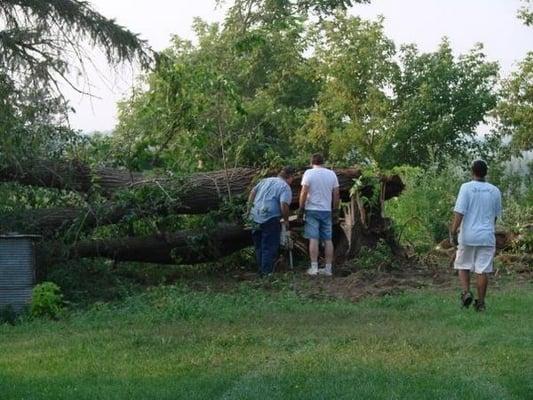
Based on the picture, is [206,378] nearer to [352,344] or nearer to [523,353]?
[352,344]

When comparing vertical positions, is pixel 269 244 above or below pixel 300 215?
below

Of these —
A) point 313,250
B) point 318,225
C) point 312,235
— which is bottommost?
point 313,250

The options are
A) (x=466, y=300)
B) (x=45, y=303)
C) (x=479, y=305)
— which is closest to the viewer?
(x=479, y=305)

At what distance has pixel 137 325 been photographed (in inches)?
450

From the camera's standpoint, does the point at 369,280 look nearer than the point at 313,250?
Yes

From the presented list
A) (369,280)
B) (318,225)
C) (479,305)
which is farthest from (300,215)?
(479,305)

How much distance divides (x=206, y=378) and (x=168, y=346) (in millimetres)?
1687

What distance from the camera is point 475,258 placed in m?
12.2

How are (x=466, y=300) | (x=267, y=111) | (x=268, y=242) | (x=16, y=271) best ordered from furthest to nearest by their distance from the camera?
(x=267, y=111) < (x=268, y=242) < (x=16, y=271) < (x=466, y=300)

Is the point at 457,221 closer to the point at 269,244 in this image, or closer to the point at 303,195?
the point at 303,195

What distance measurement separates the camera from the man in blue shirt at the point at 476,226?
12094mm

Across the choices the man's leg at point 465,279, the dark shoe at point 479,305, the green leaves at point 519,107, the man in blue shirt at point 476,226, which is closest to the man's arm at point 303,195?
the man in blue shirt at point 476,226

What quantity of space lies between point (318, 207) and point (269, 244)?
905 millimetres

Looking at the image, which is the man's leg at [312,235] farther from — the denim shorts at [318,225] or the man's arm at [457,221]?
the man's arm at [457,221]
